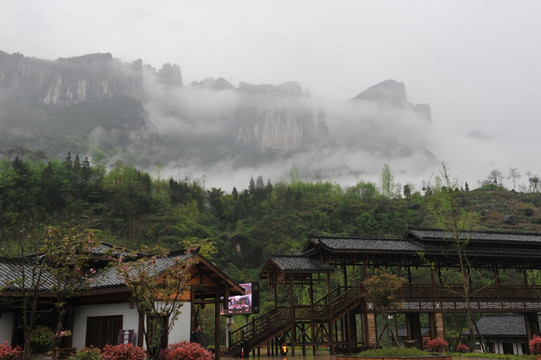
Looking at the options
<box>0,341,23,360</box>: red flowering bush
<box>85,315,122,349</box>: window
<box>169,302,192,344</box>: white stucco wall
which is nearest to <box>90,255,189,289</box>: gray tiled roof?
<box>85,315,122,349</box>: window

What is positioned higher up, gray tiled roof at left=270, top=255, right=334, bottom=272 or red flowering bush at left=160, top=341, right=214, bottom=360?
gray tiled roof at left=270, top=255, right=334, bottom=272

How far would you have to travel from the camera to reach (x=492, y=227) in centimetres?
7712

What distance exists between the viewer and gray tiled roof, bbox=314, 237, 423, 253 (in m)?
26.0

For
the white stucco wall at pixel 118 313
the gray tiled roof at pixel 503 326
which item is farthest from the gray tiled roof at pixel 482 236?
the white stucco wall at pixel 118 313

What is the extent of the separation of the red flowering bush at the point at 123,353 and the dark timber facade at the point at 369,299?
391 inches

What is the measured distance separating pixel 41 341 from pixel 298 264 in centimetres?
1375

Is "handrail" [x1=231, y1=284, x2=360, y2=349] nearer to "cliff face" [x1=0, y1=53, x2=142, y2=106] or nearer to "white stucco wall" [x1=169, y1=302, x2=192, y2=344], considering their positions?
"white stucco wall" [x1=169, y1=302, x2=192, y2=344]

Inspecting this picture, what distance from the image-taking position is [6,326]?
52.8 ft

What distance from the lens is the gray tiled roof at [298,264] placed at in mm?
24425

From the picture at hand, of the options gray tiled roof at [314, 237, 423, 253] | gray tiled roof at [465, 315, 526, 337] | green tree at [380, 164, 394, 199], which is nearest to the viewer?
gray tiled roof at [314, 237, 423, 253]

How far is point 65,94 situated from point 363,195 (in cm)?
15211

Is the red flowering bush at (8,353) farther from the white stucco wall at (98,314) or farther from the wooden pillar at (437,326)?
the wooden pillar at (437,326)

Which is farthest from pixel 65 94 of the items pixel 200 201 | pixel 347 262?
pixel 347 262

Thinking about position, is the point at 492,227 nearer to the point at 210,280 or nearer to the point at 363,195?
the point at 363,195
